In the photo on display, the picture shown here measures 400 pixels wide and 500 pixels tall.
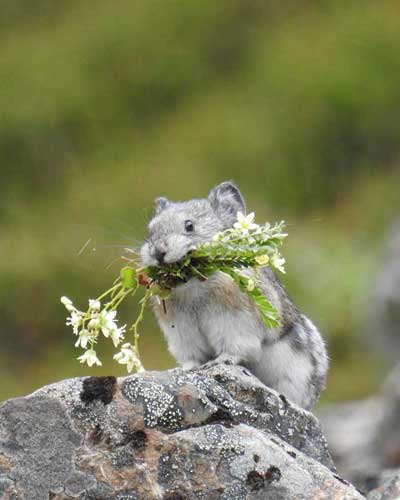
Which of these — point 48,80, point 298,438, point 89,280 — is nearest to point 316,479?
point 298,438

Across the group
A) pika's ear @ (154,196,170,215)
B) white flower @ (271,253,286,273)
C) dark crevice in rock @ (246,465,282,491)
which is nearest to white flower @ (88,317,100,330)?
white flower @ (271,253,286,273)

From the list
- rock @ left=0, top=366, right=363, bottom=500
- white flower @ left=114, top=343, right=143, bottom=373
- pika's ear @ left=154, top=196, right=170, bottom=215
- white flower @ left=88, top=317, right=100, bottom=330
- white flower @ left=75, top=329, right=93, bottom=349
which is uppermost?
pika's ear @ left=154, top=196, right=170, bottom=215

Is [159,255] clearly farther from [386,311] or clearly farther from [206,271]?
[386,311]

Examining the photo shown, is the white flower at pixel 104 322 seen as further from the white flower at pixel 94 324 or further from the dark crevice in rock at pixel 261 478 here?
the dark crevice in rock at pixel 261 478

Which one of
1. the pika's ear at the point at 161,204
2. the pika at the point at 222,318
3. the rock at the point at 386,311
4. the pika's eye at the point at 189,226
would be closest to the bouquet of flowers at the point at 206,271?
the pika at the point at 222,318

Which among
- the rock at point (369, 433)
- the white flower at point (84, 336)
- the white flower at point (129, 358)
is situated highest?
the rock at point (369, 433)

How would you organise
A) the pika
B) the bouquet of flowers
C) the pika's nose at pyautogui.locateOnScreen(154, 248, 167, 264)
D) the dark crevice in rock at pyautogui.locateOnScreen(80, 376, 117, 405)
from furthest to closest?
the pika < the pika's nose at pyautogui.locateOnScreen(154, 248, 167, 264) < the bouquet of flowers < the dark crevice in rock at pyautogui.locateOnScreen(80, 376, 117, 405)

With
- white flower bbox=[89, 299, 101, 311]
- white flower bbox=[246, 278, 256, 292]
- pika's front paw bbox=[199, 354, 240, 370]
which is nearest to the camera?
white flower bbox=[89, 299, 101, 311]

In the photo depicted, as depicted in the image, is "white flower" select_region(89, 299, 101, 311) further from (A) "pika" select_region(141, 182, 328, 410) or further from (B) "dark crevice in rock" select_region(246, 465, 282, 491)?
(B) "dark crevice in rock" select_region(246, 465, 282, 491)
